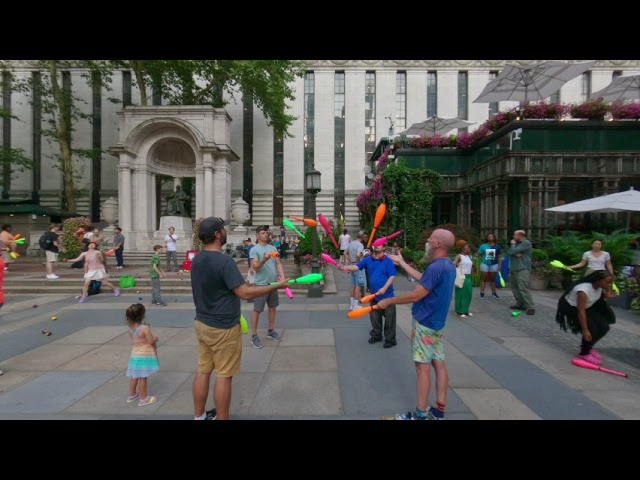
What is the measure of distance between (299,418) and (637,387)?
14.1 feet

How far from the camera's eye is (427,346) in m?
3.19

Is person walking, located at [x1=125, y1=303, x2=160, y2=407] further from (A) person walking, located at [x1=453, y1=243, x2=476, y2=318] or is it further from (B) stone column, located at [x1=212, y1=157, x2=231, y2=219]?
(B) stone column, located at [x1=212, y1=157, x2=231, y2=219]

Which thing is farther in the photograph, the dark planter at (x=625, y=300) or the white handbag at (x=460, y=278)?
the dark planter at (x=625, y=300)

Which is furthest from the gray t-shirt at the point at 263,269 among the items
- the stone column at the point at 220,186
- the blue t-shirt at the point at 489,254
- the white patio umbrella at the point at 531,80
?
the stone column at the point at 220,186

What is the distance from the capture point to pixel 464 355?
5.12 m

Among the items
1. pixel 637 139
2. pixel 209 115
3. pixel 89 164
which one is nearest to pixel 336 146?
pixel 209 115

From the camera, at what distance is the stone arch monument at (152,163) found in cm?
1964

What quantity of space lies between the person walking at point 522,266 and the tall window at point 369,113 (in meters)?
21.8

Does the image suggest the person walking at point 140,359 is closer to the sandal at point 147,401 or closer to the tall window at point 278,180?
the sandal at point 147,401

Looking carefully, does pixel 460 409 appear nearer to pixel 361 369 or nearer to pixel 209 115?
pixel 361 369

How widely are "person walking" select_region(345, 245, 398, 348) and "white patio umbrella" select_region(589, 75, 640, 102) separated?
17.0 metres

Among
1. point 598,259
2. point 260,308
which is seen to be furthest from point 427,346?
point 598,259

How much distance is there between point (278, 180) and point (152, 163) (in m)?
10.4

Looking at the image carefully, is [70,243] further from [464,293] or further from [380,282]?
[464,293]
